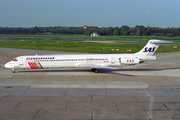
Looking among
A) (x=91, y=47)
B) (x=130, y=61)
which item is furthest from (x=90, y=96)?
(x=91, y=47)

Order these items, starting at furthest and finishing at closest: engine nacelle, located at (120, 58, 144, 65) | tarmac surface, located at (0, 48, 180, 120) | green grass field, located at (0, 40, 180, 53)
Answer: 1. green grass field, located at (0, 40, 180, 53)
2. engine nacelle, located at (120, 58, 144, 65)
3. tarmac surface, located at (0, 48, 180, 120)

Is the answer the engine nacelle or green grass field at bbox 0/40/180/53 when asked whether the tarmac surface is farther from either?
green grass field at bbox 0/40/180/53

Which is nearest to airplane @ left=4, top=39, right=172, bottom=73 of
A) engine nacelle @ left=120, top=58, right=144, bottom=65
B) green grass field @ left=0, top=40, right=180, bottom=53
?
engine nacelle @ left=120, top=58, right=144, bottom=65

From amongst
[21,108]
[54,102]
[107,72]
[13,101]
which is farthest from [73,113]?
[107,72]

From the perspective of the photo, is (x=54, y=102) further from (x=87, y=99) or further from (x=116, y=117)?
(x=116, y=117)

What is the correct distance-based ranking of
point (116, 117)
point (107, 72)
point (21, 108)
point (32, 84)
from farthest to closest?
point (107, 72)
point (32, 84)
point (21, 108)
point (116, 117)

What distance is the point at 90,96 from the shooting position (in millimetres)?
18438

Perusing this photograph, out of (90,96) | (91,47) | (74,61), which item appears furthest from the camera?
(91,47)

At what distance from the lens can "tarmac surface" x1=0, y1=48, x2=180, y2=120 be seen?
14.5 meters

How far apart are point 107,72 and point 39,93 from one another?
40.3ft

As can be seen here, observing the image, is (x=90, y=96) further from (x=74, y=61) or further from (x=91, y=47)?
(x=91, y=47)

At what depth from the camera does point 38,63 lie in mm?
28422

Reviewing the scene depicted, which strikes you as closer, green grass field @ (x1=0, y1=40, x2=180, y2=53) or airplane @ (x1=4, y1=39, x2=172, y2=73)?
airplane @ (x1=4, y1=39, x2=172, y2=73)

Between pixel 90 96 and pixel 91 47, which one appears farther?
pixel 91 47
